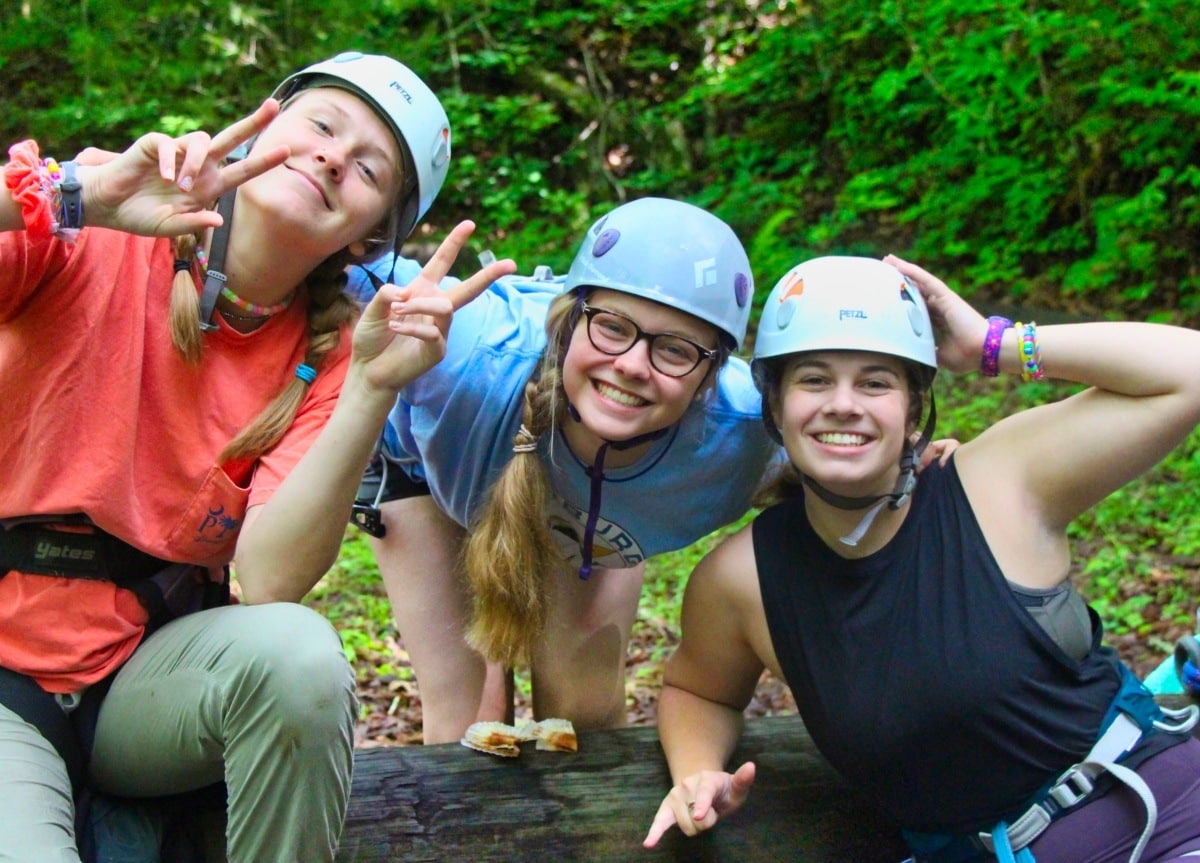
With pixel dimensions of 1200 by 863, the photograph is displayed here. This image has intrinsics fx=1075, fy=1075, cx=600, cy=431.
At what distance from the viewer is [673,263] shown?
105 inches

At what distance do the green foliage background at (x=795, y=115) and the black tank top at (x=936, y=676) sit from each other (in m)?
3.34

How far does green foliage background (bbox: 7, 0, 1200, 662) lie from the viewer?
741cm

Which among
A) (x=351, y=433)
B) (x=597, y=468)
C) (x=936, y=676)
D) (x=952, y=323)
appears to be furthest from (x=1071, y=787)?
(x=351, y=433)

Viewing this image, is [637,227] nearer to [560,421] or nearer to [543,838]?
[560,421]

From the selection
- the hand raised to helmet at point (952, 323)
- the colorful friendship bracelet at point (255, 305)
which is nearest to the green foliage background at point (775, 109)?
the hand raised to helmet at point (952, 323)

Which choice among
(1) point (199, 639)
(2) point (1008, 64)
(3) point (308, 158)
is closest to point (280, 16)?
(2) point (1008, 64)

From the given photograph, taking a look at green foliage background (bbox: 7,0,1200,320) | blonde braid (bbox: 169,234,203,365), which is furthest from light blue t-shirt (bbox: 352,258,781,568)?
green foliage background (bbox: 7,0,1200,320)

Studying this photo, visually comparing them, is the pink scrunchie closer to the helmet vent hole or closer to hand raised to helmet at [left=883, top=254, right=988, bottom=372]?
the helmet vent hole

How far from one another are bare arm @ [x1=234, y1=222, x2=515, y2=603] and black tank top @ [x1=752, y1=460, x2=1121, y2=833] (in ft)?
3.56

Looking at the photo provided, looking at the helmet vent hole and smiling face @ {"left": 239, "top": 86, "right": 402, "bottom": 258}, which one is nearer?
smiling face @ {"left": 239, "top": 86, "right": 402, "bottom": 258}

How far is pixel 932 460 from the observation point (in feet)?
8.84

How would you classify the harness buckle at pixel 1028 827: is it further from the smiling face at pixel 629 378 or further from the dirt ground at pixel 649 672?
the dirt ground at pixel 649 672

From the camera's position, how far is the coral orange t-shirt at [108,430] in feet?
7.64

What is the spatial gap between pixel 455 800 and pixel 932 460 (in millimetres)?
1505
